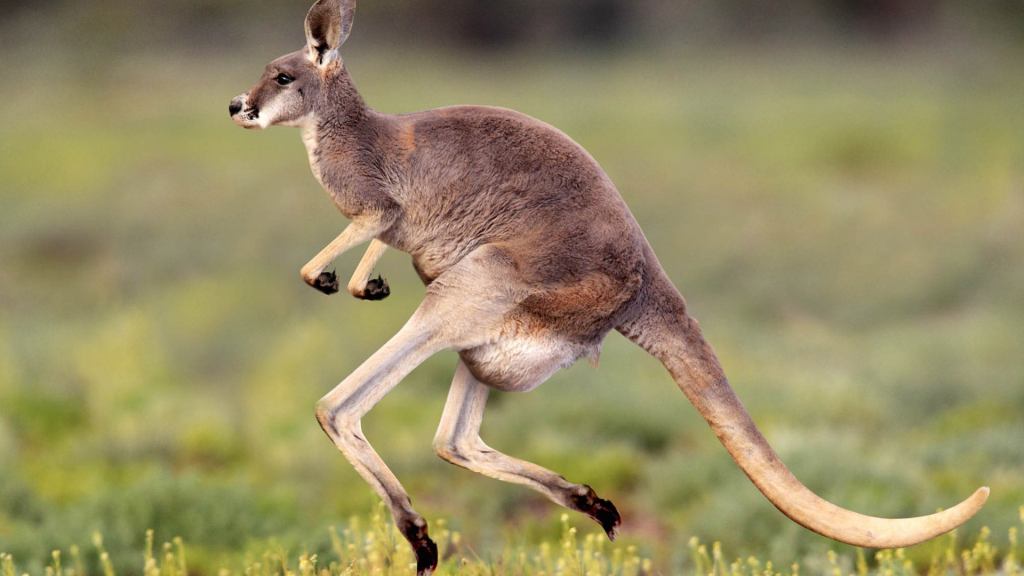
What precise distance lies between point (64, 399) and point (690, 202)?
10.8 meters

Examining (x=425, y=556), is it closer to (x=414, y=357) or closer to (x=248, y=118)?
(x=414, y=357)

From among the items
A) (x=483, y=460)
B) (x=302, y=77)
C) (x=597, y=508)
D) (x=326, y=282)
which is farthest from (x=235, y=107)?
(x=597, y=508)

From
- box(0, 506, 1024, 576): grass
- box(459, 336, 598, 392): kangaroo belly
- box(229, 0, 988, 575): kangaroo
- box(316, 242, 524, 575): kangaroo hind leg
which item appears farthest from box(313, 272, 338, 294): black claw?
box(0, 506, 1024, 576): grass

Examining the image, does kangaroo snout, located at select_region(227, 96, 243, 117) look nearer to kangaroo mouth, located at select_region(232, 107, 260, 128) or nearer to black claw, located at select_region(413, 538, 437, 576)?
kangaroo mouth, located at select_region(232, 107, 260, 128)

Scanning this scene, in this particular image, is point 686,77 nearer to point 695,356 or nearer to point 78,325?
point 78,325

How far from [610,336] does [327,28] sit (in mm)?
14351

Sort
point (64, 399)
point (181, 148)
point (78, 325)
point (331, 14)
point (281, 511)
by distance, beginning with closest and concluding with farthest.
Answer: point (331, 14) < point (281, 511) < point (64, 399) < point (78, 325) < point (181, 148)

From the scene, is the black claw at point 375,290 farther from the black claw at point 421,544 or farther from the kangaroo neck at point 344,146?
the black claw at point 421,544

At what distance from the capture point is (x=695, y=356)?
4.37 m

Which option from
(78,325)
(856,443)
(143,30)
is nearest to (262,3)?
(143,30)

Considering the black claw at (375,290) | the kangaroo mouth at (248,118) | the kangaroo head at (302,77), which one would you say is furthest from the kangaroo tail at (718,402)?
the kangaroo mouth at (248,118)

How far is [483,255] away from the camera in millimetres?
4152

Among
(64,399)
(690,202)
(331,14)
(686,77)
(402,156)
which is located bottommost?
(402,156)

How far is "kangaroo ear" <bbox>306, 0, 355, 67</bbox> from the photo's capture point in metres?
3.97
